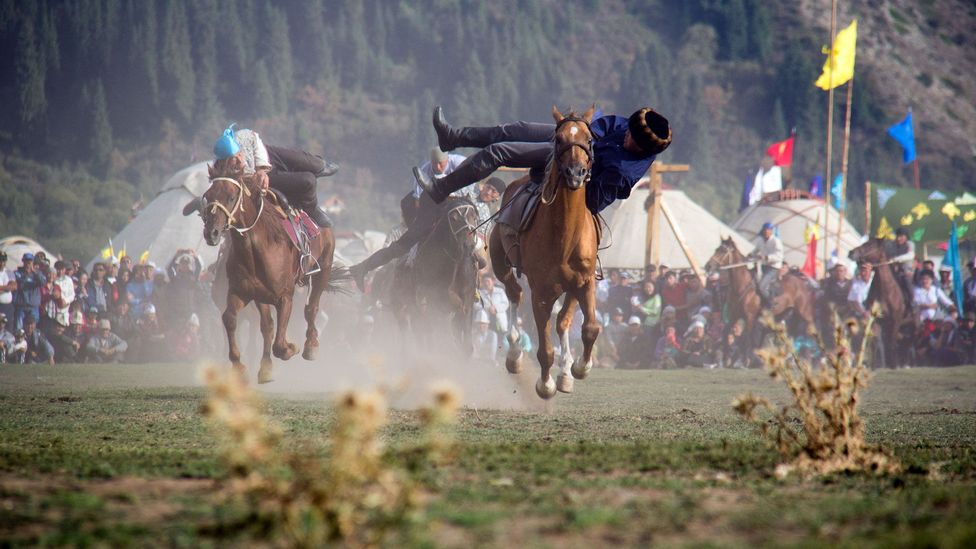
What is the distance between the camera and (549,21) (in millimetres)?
94625

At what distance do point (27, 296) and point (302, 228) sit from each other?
386 inches

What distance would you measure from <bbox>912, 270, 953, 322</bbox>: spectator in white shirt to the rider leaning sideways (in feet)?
44.5

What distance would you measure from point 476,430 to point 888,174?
7405 cm

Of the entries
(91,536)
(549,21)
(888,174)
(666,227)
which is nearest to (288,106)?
(549,21)

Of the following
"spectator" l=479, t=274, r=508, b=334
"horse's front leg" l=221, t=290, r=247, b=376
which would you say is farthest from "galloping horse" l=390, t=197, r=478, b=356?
"spectator" l=479, t=274, r=508, b=334

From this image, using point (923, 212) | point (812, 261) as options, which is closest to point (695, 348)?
point (812, 261)

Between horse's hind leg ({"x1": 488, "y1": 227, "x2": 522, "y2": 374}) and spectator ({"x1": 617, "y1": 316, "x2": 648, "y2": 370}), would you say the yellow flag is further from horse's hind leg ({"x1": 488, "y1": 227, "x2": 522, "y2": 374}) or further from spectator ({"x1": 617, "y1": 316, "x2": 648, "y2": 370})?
horse's hind leg ({"x1": 488, "y1": 227, "x2": 522, "y2": 374})

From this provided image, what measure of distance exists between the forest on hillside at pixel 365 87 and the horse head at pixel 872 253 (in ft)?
127

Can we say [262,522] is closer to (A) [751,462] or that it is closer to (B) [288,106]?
(A) [751,462]

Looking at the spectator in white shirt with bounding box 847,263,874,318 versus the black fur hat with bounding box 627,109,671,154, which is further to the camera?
the spectator in white shirt with bounding box 847,263,874,318

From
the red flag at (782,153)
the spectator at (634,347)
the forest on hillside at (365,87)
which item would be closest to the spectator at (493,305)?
the spectator at (634,347)

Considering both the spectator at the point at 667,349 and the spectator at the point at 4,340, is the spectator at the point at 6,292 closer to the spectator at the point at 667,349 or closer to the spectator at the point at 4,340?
the spectator at the point at 4,340

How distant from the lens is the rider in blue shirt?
1078 cm

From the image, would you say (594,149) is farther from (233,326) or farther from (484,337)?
(484,337)
